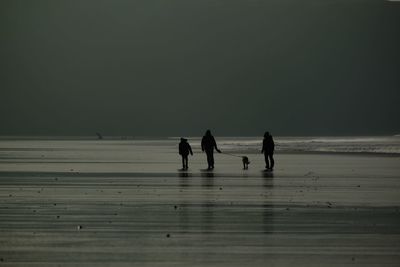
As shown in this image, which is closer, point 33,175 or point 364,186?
point 364,186

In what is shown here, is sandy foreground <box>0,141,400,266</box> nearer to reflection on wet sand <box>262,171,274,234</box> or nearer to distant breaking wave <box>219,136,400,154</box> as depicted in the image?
reflection on wet sand <box>262,171,274,234</box>

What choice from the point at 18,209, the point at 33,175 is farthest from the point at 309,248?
the point at 33,175

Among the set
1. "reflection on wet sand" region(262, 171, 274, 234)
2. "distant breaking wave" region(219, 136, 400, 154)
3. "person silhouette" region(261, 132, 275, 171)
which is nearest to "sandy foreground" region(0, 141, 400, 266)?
"reflection on wet sand" region(262, 171, 274, 234)

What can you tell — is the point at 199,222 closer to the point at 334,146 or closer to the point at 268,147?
the point at 268,147

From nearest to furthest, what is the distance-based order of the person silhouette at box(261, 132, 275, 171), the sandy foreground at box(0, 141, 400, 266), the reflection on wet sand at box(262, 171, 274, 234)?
the sandy foreground at box(0, 141, 400, 266) < the reflection on wet sand at box(262, 171, 274, 234) < the person silhouette at box(261, 132, 275, 171)

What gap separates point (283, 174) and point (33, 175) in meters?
8.32

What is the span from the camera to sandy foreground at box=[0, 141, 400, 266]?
14812 millimetres

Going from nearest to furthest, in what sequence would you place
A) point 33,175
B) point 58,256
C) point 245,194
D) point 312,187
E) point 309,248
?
point 58,256 < point 309,248 < point 245,194 < point 312,187 < point 33,175

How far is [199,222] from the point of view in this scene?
19938 millimetres

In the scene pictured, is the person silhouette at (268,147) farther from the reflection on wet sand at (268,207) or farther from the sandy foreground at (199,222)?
the sandy foreground at (199,222)

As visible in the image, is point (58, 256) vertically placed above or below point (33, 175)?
below

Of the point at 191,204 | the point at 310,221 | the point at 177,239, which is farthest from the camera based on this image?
the point at 191,204

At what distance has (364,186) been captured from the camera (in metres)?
32.1

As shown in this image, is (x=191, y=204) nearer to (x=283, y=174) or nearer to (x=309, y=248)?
(x=309, y=248)
